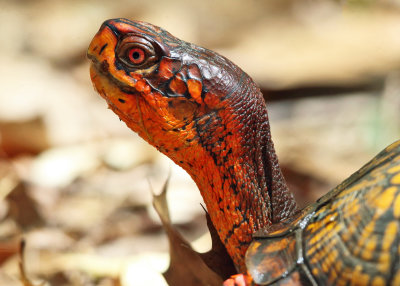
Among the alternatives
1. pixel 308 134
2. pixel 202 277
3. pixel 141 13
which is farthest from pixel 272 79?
pixel 202 277

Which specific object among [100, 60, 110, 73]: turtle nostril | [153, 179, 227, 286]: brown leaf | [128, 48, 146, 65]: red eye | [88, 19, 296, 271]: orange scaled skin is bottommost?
[153, 179, 227, 286]: brown leaf

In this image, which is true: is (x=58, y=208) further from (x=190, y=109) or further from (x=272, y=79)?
(x=272, y=79)

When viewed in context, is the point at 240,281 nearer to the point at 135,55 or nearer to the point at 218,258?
the point at 218,258

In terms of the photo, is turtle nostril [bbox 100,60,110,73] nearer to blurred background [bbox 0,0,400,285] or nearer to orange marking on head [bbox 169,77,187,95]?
orange marking on head [bbox 169,77,187,95]

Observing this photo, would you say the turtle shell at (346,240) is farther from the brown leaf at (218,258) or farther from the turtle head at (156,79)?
the turtle head at (156,79)

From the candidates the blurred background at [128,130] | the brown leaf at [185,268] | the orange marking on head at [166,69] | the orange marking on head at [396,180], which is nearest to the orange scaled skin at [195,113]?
the orange marking on head at [166,69]

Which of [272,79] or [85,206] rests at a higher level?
[272,79]

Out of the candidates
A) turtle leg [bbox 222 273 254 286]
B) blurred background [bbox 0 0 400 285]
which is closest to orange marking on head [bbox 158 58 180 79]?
blurred background [bbox 0 0 400 285]
